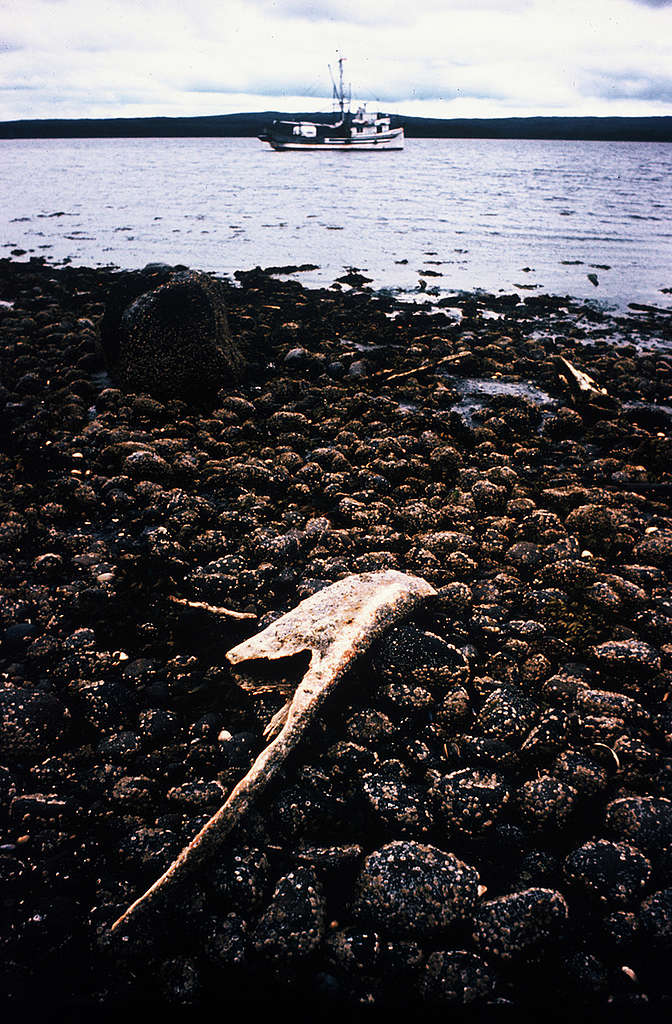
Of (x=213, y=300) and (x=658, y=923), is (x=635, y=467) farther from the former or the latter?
(x=213, y=300)

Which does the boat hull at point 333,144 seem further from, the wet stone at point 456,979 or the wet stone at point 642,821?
the wet stone at point 456,979

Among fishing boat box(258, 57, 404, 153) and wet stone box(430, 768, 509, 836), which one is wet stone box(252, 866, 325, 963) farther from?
fishing boat box(258, 57, 404, 153)

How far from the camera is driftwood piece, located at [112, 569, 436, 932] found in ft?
6.77

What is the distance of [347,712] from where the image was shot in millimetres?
2684

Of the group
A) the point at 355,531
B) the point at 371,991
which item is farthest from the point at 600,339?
the point at 371,991

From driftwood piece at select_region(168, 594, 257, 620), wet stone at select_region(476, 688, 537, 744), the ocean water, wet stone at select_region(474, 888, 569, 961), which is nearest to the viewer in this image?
wet stone at select_region(474, 888, 569, 961)

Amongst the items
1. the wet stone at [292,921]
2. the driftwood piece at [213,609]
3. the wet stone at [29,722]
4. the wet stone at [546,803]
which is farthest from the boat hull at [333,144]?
the wet stone at [292,921]

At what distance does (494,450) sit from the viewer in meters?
5.23

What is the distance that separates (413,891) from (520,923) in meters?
0.36

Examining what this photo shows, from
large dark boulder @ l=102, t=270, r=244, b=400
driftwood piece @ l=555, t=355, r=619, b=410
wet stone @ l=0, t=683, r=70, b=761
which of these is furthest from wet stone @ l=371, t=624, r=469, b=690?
driftwood piece @ l=555, t=355, r=619, b=410

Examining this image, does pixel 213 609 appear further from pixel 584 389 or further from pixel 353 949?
pixel 584 389

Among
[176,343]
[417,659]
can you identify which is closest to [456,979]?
[417,659]

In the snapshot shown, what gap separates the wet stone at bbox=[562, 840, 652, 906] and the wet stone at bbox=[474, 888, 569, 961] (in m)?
0.15

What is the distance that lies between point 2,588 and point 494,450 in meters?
4.05
